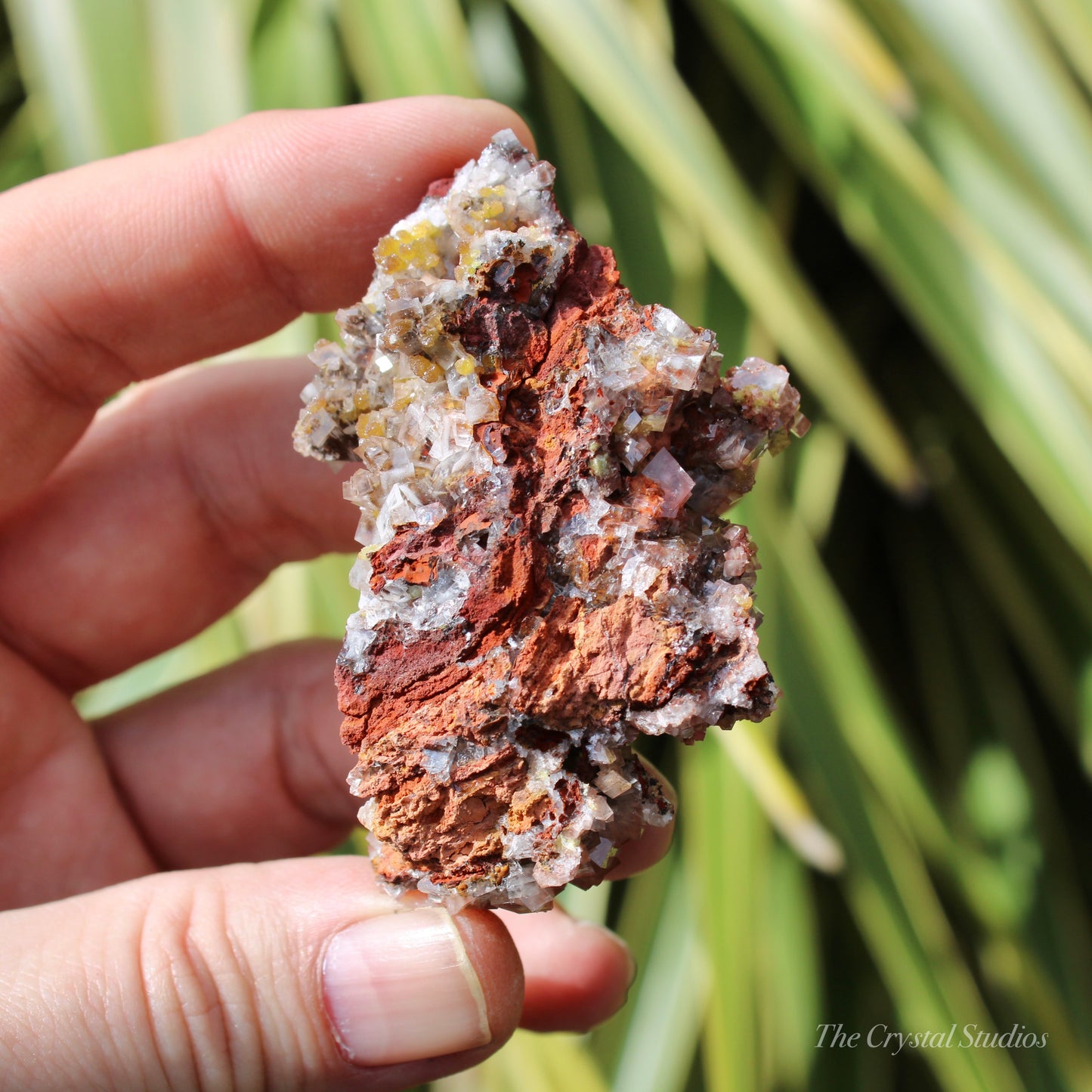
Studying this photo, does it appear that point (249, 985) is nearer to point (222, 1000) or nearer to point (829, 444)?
point (222, 1000)

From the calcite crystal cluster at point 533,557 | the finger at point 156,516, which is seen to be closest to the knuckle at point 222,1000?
the calcite crystal cluster at point 533,557

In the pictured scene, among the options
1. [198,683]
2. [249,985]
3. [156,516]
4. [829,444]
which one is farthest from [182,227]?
[829,444]

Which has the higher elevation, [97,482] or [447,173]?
[447,173]

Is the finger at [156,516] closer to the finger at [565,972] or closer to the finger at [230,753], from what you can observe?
the finger at [230,753]

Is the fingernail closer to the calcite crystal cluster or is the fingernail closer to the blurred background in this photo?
the calcite crystal cluster

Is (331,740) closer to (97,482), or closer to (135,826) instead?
(135,826)

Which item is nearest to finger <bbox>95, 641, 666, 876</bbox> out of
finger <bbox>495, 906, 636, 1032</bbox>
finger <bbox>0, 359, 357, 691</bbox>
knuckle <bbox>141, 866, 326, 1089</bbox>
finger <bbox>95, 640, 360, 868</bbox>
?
finger <bbox>95, 640, 360, 868</bbox>

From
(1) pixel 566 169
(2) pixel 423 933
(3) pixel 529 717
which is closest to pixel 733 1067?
(2) pixel 423 933
